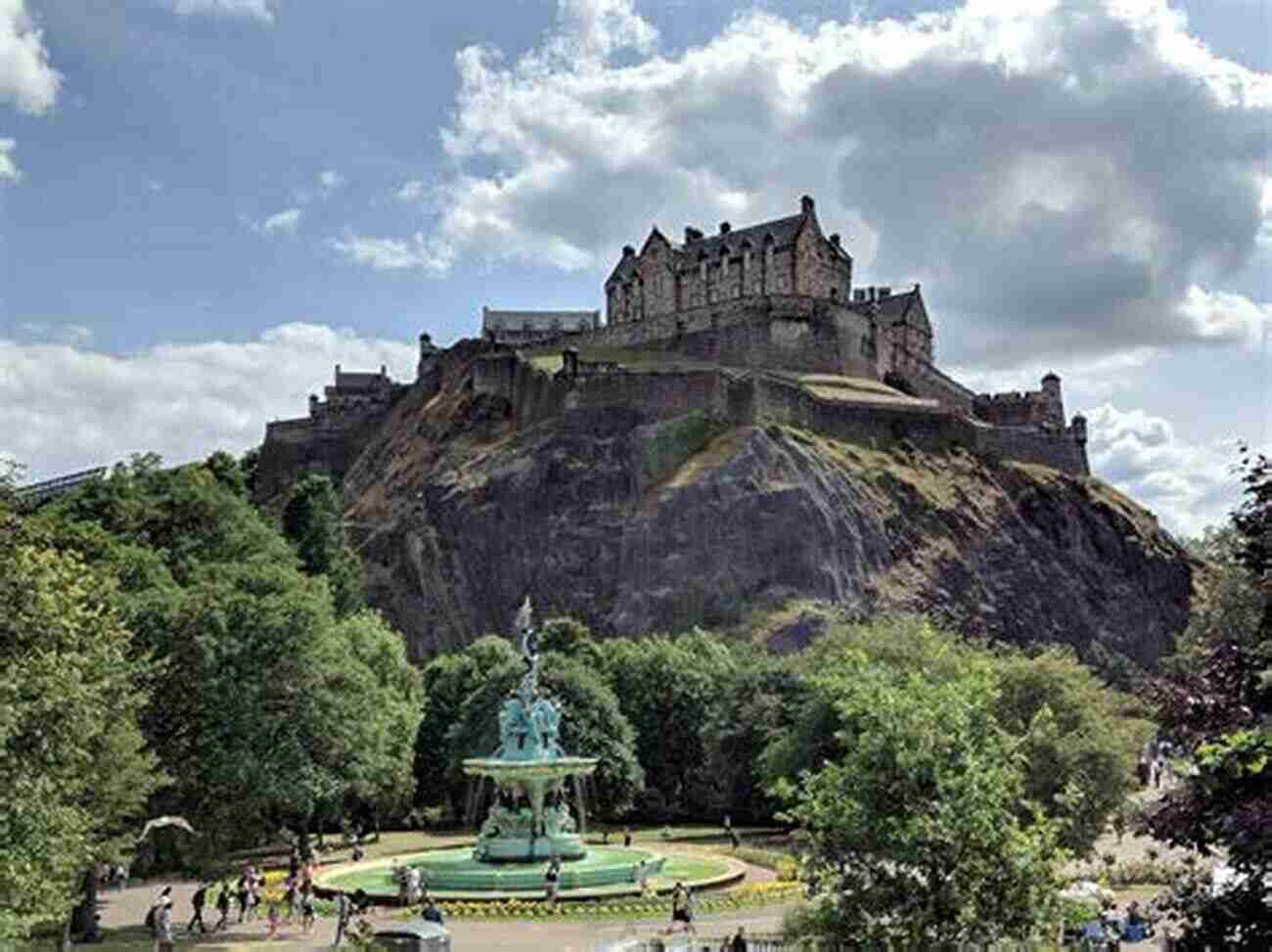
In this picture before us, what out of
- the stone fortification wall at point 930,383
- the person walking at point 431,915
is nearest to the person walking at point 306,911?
the person walking at point 431,915

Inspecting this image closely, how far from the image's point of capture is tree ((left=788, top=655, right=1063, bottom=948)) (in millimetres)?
16766

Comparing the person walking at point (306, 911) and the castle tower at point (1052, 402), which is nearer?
the person walking at point (306, 911)

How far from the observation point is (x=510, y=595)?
8556cm

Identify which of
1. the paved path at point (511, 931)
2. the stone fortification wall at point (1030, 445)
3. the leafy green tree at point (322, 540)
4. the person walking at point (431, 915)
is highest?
the stone fortification wall at point (1030, 445)

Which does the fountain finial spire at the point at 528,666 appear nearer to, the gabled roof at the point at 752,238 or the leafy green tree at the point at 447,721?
the leafy green tree at the point at 447,721

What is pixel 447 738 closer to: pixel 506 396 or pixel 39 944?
pixel 39 944

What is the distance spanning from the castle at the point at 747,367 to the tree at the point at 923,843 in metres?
71.7

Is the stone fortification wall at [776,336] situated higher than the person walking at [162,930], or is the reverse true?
the stone fortification wall at [776,336]

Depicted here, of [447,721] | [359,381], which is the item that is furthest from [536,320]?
[447,721]

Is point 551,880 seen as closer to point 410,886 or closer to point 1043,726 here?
point 410,886

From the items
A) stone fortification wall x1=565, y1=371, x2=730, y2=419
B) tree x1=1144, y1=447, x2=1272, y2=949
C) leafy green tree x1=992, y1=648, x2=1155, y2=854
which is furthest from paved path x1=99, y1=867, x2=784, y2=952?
stone fortification wall x1=565, y1=371, x2=730, y2=419

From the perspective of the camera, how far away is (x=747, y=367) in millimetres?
100500

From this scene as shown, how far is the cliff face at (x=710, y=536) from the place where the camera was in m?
81.7

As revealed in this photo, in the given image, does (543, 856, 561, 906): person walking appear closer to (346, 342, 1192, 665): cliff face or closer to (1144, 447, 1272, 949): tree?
(1144, 447, 1272, 949): tree
